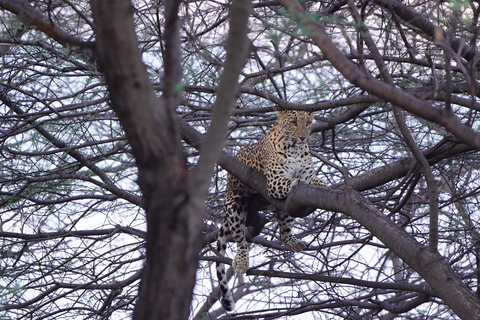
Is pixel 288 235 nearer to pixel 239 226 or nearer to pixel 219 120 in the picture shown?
pixel 239 226

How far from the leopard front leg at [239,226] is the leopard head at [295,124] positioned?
0.78m

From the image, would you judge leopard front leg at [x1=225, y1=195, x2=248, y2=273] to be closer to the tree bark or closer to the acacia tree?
the acacia tree

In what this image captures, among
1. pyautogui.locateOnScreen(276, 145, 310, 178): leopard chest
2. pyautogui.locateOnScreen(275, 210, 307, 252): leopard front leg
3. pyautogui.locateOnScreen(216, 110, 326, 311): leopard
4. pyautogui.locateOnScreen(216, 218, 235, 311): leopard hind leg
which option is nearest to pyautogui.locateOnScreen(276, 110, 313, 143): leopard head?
pyautogui.locateOnScreen(216, 110, 326, 311): leopard

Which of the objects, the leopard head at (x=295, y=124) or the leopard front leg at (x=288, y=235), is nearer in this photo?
the leopard head at (x=295, y=124)

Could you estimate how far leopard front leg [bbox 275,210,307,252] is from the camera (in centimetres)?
658

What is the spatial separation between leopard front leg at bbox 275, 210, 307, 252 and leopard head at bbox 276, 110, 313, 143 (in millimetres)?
773

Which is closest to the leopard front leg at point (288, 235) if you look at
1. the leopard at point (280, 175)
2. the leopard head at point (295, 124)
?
the leopard at point (280, 175)

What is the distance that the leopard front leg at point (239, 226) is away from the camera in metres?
6.44

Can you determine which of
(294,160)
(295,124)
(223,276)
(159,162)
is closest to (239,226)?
(223,276)

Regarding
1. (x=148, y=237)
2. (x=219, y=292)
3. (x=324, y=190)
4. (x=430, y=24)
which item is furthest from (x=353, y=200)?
(x=219, y=292)

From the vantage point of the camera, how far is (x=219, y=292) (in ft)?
21.8

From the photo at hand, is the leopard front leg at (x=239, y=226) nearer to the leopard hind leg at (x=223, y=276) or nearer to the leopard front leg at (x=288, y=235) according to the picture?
the leopard hind leg at (x=223, y=276)

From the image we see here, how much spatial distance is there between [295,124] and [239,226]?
114 cm

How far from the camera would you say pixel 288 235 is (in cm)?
663
